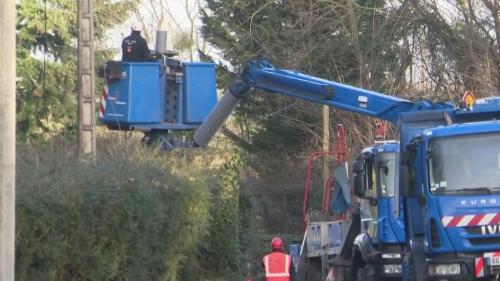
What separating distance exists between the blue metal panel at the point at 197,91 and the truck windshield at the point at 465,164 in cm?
907

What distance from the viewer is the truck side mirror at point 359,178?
1650 centimetres

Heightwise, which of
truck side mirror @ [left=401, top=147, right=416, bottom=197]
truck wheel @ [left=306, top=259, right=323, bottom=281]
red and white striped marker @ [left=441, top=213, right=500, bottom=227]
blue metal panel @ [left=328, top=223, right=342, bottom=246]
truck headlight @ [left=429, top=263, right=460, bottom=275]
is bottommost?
truck wheel @ [left=306, top=259, right=323, bottom=281]

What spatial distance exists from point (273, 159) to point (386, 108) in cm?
1929

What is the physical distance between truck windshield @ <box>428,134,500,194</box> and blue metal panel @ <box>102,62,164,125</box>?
8539 millimetres

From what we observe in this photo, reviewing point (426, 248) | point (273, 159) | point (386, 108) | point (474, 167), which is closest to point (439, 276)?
point (426, 248)

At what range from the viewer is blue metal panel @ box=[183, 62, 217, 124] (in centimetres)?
2173

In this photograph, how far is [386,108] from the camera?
17.0 metres

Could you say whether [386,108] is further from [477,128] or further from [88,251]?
[88,251]

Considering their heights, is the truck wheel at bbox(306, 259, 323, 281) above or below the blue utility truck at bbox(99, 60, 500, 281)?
below

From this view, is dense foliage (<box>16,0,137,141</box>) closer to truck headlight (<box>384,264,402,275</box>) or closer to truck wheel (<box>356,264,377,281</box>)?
truck wheel (<box>356,264,377,281</box>)

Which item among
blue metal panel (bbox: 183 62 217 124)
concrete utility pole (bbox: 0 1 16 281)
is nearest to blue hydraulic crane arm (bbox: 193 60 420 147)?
blue metal panel (bbox: 183 62 217 124)

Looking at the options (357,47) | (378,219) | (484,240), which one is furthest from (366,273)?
(357,47)

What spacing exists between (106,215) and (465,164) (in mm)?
4843

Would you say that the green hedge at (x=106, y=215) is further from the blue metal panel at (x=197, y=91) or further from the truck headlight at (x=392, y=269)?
the truck headlight at (x=392, y=269)
